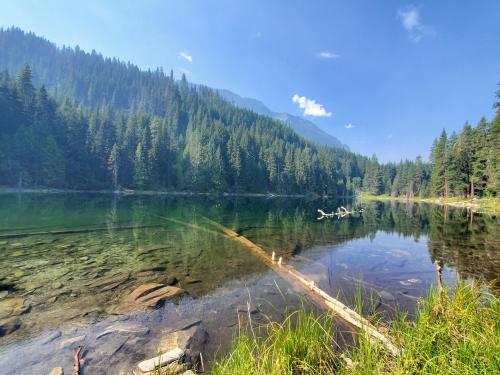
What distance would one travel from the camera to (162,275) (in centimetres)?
1182

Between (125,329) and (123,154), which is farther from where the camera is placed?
(123,154)

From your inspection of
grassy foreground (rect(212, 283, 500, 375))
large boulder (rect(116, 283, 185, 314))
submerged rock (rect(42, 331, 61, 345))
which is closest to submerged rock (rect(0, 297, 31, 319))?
submerged rock (rect(42, 331, 61, 345))

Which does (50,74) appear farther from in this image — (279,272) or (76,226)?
(279,272)

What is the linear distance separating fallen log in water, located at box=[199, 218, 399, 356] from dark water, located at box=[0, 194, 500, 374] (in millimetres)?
711

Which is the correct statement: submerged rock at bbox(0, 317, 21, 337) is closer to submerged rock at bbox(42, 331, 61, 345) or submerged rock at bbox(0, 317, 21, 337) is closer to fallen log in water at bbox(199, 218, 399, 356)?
submerged rock at bbox(42, 331, 61, 345)

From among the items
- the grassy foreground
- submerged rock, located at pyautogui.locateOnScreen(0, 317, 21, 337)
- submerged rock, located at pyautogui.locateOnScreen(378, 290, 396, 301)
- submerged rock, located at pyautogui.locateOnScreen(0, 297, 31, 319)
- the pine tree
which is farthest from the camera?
the pine tree

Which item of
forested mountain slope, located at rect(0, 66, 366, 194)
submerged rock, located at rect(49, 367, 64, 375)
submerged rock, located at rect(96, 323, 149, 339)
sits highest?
forested mountain slope, located at rect(0, 66, 366, 194)

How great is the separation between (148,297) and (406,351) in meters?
8.52

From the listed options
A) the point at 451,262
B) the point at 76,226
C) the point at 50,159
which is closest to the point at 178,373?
the point at 451,262

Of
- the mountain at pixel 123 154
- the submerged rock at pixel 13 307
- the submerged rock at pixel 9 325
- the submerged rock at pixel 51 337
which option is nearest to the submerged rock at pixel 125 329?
the submerged rock at pixel 51 337

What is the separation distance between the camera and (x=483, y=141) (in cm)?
6303

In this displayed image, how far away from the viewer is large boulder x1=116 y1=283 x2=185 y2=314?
862cm

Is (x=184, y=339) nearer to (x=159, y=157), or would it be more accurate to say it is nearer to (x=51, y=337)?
(x=51, y=337)

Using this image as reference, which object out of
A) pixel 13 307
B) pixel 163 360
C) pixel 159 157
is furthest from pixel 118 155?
pixel 163 360
